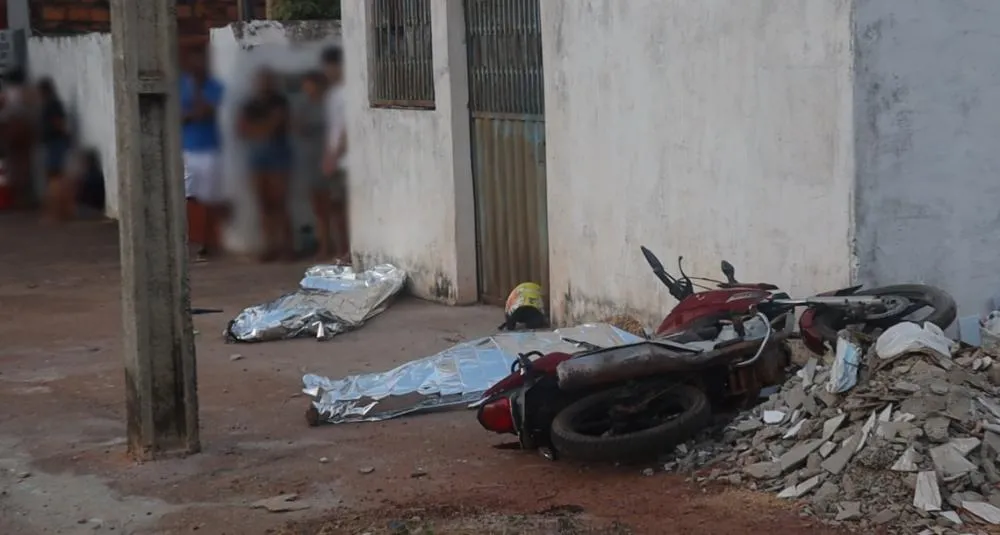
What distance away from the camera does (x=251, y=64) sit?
44.5 feet

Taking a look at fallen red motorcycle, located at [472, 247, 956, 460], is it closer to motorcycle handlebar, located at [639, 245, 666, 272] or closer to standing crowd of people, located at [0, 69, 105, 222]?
motorcycle handlebar, located at [639, 245, 666, 272]

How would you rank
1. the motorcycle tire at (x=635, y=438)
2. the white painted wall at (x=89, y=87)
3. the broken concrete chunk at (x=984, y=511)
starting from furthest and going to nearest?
the white painted wall at (x=89, y=87) < the motorcycle tire at (x=635, y=438) < the broken concrete chunk at (x=984, y=511)

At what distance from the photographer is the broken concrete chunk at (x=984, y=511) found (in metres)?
4.94

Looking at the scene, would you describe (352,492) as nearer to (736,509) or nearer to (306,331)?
(736,509)

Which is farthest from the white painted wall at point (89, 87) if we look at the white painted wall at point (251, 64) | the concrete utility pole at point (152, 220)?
the concrete utility pole at point (152, 220)

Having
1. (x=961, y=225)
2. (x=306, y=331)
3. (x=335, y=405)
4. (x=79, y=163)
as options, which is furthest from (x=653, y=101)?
(x=79, y=163)

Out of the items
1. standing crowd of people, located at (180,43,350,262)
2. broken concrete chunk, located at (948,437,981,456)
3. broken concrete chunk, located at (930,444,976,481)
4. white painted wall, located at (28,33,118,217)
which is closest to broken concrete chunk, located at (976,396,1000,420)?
broken concrete chunk, located at (948,437,981,456)

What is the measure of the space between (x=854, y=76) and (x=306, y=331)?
4603mm

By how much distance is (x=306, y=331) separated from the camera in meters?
9.80

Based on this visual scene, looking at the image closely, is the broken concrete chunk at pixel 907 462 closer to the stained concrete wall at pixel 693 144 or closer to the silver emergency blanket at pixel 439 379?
the stained concrete wall at pixel 693 144

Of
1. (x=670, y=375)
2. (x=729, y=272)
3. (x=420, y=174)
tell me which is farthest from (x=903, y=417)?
(x=420, y=174)

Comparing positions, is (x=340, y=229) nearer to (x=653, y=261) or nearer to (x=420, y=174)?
(x=420, y=174)

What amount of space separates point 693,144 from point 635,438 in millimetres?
2491

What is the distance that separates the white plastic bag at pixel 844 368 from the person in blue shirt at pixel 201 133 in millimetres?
8980
